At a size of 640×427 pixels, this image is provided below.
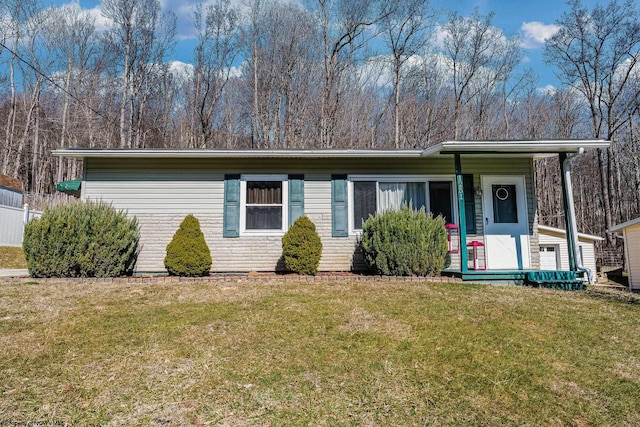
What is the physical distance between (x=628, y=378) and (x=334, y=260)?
17.3ft

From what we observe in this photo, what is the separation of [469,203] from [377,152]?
2286 millimetres

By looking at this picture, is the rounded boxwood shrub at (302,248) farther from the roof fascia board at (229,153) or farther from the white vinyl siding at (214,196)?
the roof fascia board at (229,153)

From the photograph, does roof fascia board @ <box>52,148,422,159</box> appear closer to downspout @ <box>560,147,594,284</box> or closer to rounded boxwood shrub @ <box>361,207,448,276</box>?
rounded boxwood shrub @ <box>361,207,448,276</box>

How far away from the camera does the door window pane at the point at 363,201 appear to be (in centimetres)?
801

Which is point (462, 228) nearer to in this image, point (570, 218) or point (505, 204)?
point (505, 204)

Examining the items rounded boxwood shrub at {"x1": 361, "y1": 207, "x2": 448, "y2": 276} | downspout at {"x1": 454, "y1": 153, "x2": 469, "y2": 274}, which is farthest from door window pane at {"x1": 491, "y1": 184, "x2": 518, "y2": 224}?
rounded boxwood shrub at {"x1": 361, "y1": 207, "x2": 448, "y2": 276}

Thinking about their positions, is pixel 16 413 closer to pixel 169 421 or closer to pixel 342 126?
pixel 169 421

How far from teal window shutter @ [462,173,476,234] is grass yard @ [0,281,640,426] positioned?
2.80m

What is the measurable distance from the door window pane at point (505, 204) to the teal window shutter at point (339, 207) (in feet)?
10.6

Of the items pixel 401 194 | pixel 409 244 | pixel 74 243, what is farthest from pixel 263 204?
pixel 74 243

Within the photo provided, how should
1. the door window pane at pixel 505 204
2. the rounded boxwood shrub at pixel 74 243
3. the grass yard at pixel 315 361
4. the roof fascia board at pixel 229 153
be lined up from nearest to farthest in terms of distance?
the grass yard at pixel 315 361 → the rounded boxwood shrub at pixel 74 243 → the roof fascia board at pixel 229 153 → the door window pane at pixel 505 204

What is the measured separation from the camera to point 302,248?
23.1 feet

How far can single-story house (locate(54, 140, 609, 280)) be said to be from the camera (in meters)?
7.75

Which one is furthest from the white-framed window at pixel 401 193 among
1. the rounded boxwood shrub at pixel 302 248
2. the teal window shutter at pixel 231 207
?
the teal window shutter at pixel 231 207
